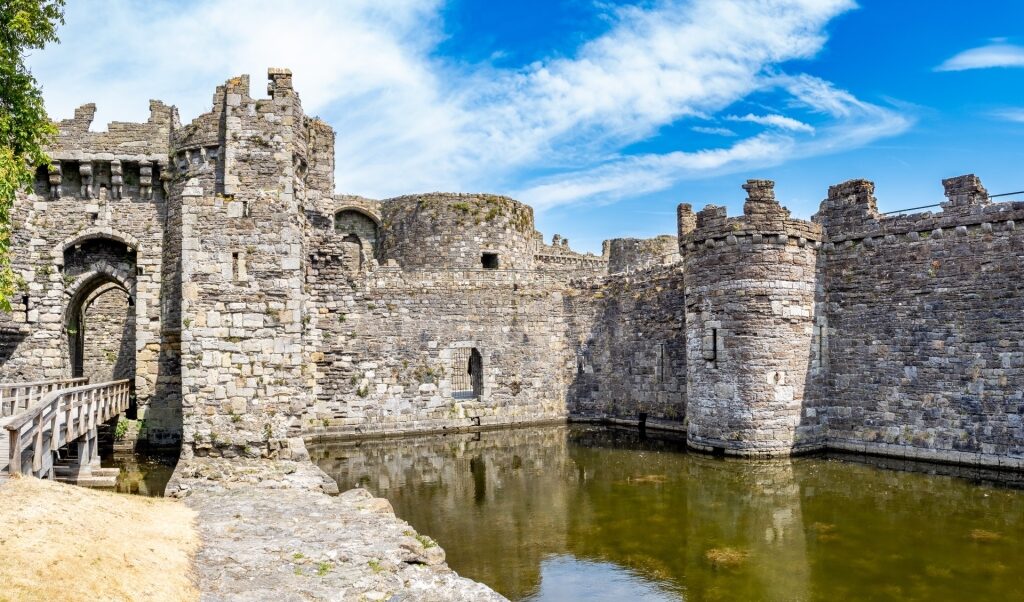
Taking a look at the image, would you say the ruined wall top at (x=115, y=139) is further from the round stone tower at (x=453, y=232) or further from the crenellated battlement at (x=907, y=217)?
the crenellated battlement at (x=907, y=217)

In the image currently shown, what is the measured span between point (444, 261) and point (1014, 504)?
1667 cm

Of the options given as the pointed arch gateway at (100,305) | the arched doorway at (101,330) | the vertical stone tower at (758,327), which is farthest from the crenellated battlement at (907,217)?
the arched doorway at (101,330)

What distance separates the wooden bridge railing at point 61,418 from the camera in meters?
8.42

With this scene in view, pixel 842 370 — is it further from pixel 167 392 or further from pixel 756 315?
pixel 167 392

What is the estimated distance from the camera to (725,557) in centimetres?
968

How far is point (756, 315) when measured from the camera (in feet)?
53.9

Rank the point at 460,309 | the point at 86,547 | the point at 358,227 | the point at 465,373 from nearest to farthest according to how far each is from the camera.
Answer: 1. the point at 86,547
2. the point at 460,309
3. the point at 358,227
4. the point at 465,373

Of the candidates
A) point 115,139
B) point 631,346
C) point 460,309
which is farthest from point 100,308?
point 631,346

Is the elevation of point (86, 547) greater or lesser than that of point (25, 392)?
lesser

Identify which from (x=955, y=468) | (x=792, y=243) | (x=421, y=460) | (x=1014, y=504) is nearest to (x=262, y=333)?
(x=421, y=460)

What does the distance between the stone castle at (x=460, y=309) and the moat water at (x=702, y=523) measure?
1891mm

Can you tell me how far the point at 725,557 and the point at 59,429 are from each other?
10.0 metres

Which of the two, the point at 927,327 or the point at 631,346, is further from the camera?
the point at 631,346

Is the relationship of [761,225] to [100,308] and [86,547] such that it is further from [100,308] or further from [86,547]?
[100,308]
